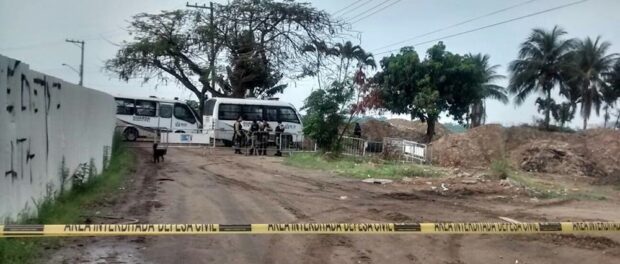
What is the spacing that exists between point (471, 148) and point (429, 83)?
1496cm

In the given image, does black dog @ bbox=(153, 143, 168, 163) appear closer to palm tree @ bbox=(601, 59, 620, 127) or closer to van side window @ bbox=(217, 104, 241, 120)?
van side window @ bbox=(217, 104, 241, 120)

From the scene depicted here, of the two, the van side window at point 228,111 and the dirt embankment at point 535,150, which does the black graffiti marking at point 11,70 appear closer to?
the dirt embankment at point 535,150

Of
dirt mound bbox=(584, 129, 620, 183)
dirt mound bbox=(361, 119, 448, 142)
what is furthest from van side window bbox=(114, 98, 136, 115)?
dirt mound bbox=(584, 129, 620, 183)

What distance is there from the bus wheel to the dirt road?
16783mm

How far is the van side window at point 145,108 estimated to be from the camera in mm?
34188

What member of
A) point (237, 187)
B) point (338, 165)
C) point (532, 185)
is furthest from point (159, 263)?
point (338, 165)

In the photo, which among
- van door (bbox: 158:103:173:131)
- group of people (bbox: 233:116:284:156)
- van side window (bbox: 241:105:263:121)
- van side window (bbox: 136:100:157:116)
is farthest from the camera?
van door (bbox: 158:103:173:131)

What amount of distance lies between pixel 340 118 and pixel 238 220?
1581 cm

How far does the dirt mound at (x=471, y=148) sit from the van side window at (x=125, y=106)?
16563 mm

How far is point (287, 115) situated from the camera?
107 feet

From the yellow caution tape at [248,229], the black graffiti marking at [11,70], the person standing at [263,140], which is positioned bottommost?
the yellow caution tape at [248,229]

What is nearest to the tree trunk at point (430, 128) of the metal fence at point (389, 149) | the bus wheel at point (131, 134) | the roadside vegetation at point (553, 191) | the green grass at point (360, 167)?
the metal fence at point (389, 149)

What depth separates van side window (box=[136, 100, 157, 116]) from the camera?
3419 cm

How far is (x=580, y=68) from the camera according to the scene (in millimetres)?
48938
